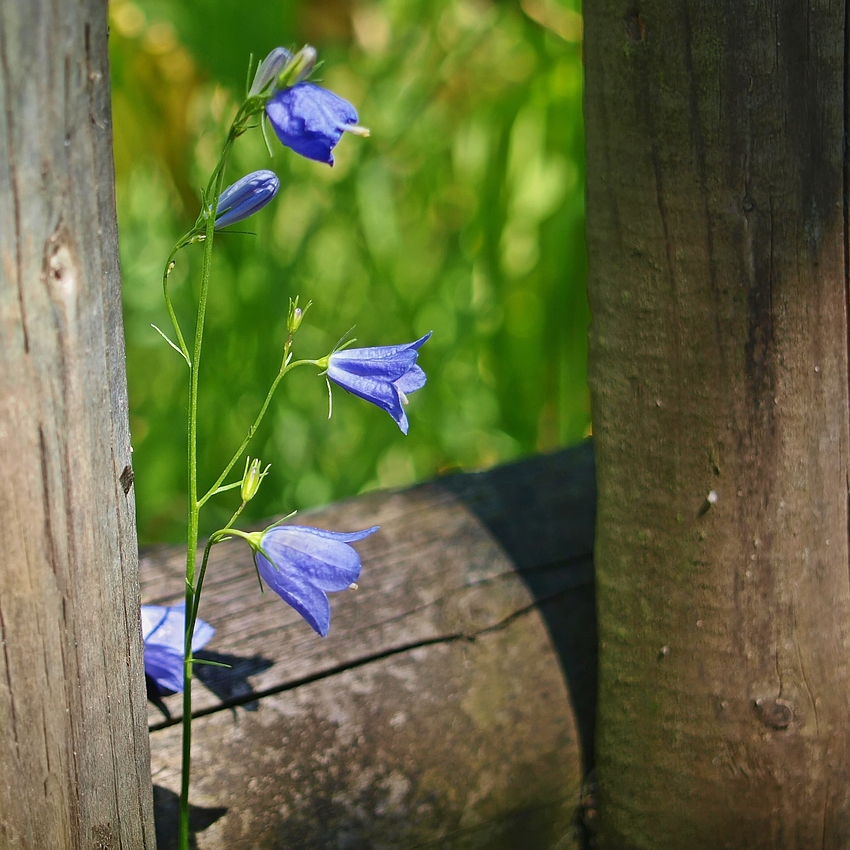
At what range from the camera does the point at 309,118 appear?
67 centimetres

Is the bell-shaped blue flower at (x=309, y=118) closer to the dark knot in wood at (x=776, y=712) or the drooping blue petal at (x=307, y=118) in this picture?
the drooping blue petal at (x=307, y=118)

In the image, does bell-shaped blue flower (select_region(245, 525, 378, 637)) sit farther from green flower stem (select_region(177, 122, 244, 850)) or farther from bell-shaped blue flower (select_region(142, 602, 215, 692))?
bell-shaped blue flower (select_region(142, 602, 215, 692))

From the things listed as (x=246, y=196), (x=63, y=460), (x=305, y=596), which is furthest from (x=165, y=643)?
(x=246, y=196)

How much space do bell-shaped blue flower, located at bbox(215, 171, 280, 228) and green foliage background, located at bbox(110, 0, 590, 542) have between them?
1048 millimetres

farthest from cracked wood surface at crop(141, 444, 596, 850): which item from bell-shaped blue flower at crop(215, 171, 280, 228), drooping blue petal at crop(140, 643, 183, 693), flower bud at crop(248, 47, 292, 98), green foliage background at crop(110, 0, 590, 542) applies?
green foliage background at crop(110, 0, 590, 542)

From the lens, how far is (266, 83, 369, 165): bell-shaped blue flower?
68cm

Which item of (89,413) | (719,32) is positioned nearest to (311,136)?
(89,413)

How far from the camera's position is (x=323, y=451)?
198cm

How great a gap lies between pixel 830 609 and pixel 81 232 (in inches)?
31.5

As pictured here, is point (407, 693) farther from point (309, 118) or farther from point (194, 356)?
point (309, 118)

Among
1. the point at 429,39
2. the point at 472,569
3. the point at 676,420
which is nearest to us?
the point at 676,420

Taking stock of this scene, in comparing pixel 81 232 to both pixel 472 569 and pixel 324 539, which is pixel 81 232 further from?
pixel 472 569

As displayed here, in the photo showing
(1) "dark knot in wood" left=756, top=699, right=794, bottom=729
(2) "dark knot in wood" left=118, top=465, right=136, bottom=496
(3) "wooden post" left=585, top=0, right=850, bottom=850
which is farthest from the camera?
(1) "dark knot in wood" left=756, top=699, right=794, bottom=729

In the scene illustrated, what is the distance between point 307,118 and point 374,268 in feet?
4.52
